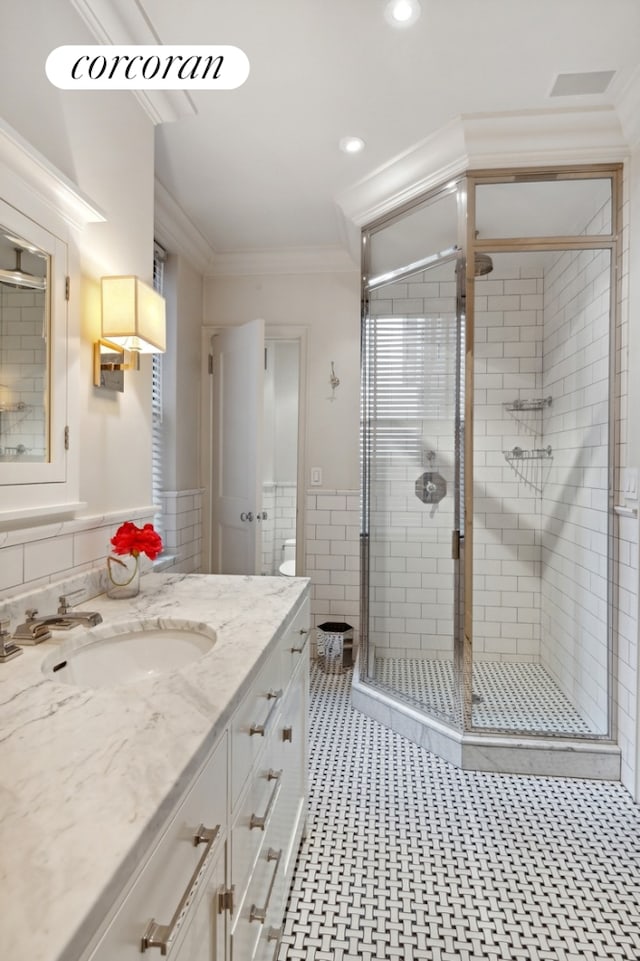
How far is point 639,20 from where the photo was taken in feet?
5.39

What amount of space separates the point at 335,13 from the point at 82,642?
1988 millimetres

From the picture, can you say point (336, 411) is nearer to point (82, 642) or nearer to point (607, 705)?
point (607, 705)

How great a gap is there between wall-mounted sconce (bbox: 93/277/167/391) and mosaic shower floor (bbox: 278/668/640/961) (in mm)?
1696

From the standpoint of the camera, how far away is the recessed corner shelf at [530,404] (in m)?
2.51

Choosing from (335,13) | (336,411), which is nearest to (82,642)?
(335,13)

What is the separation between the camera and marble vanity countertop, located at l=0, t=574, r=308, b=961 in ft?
1.50

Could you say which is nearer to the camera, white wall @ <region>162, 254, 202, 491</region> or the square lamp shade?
the square lamp shade

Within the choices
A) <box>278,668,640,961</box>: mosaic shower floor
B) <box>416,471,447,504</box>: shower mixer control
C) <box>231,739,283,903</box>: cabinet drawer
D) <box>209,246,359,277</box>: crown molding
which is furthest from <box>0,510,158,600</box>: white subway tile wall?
<box>209,246,359,277</box>: crown molding

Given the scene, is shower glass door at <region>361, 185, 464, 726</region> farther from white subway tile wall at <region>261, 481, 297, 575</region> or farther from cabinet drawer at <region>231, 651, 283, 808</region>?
white subway tile wall at <region>261, 481, 297, 575</region>

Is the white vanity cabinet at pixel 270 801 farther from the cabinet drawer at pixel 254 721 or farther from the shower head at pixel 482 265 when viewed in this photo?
the shower head at pixel 482 265

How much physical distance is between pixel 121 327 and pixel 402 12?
1.31 m

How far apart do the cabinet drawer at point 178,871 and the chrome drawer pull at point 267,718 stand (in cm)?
19

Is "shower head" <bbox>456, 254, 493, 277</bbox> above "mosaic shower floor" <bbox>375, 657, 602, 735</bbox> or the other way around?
above

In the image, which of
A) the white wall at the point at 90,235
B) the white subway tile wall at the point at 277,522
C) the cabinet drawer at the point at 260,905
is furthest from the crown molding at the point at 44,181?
the white subway tile wall at the point at 277,522
